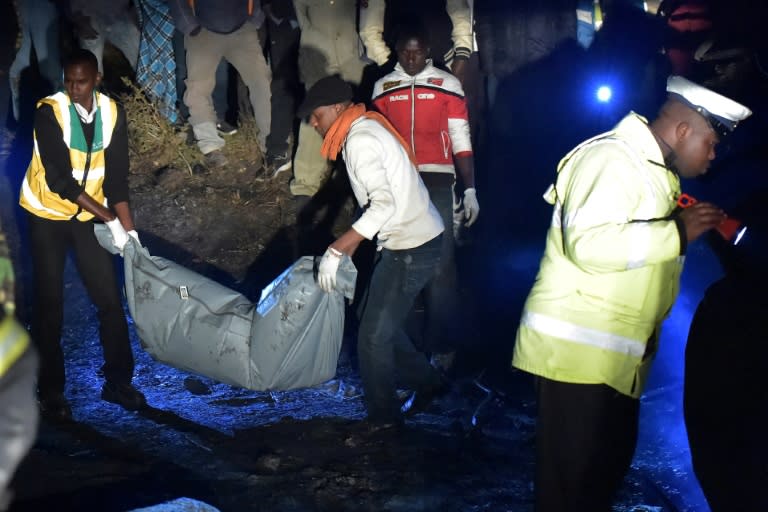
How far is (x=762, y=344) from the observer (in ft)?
8.89

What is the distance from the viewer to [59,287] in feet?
13.4

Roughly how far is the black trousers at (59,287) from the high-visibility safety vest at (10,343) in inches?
104

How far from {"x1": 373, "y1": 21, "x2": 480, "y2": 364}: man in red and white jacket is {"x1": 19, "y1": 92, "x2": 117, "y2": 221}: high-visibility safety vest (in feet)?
5.67

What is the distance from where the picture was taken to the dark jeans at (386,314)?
4000mm

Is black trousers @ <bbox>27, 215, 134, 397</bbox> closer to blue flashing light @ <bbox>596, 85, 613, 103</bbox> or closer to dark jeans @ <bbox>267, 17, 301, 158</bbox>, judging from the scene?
dark jeans @ <bbox>267, 17, 301, 158</bbox>

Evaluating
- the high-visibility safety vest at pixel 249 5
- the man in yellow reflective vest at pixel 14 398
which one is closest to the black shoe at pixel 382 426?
the man in yellow reflective vest at pixel 14 398

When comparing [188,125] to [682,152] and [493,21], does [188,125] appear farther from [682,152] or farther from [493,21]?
[682,152]

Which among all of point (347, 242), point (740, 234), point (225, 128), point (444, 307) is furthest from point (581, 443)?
point (225, 128)

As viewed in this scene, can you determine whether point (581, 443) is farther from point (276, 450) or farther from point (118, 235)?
point (118, 235)

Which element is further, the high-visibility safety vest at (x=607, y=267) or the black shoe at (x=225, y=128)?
the black shoe at (x=225, y=128)

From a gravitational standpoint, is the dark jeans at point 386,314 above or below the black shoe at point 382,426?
above

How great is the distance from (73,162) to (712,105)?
315 cm

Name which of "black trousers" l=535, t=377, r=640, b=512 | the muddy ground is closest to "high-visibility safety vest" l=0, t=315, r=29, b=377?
the muddy ground

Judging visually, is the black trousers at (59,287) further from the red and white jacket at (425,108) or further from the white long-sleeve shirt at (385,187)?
the red and white jacket at (425,108)
